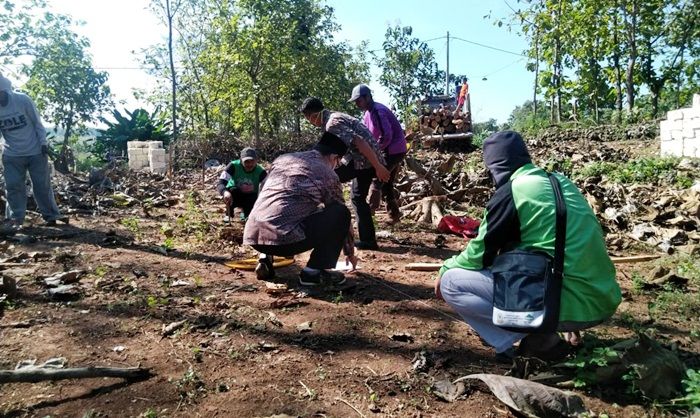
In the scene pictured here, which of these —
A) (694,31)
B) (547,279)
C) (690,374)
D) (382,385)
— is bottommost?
(382,385)

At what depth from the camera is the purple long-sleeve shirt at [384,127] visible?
17.9 ft

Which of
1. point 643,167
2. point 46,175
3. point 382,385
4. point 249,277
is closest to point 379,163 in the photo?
point 249,277

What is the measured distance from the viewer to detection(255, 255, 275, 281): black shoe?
4.28 metres

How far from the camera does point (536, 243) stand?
243 centimetres

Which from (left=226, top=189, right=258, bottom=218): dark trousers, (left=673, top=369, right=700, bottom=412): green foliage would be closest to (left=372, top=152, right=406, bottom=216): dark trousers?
(left=226, top=189, right=258, bottom=218): dark trousers

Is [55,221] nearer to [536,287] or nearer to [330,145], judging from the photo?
[330,145]

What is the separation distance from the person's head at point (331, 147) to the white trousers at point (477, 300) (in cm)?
163

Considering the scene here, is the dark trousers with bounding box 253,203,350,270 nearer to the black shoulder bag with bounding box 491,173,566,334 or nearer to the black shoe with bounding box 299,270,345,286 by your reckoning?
the black shoe with bounding box 299,270,345,286

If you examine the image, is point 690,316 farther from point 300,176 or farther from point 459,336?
point 300,176

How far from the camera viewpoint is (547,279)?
7.76ft

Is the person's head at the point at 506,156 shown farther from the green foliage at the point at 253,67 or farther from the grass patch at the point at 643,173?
the green foliage at the point at 253,67

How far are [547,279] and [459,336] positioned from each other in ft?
3.21

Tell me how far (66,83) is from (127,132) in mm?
3405

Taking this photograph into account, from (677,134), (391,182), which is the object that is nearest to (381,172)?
(391,182)
